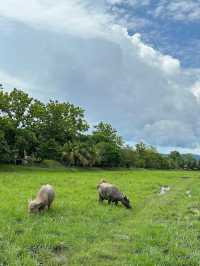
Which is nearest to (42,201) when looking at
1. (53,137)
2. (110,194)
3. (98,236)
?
(98,236)

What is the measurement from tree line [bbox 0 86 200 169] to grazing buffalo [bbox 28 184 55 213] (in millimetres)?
46980

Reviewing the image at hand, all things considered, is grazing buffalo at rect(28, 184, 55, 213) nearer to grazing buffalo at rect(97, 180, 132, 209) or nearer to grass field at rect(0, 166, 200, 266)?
grass field at rect(0, 166, 200, 266)

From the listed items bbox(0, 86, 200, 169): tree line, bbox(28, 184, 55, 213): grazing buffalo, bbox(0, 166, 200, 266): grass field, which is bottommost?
bbox(0, 166, 200, 266): grass field

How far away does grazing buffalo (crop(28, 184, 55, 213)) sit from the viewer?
2139 cm

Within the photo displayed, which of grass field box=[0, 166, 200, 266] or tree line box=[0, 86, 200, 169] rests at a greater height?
tree line box=[0, 86, 200, 169]

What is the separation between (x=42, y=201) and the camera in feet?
72.1

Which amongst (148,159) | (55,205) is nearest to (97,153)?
(148,159)

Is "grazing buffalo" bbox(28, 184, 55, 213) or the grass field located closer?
the grass field

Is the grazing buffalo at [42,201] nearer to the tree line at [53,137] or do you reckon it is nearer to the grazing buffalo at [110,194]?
the grazing buffalo at [110,194]

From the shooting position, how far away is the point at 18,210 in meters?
21.8

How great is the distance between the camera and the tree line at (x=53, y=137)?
76.4m

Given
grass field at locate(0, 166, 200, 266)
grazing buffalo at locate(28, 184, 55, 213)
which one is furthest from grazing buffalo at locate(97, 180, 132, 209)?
grazing buffalo at locate(28, 184, 55, 213)

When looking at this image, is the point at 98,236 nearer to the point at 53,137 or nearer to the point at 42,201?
the point at 42,201

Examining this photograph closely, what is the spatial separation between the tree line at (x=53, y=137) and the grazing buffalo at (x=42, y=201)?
46980 millimetres
